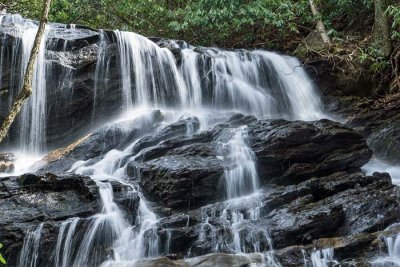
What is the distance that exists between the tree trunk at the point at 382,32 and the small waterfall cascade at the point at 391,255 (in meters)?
7.56

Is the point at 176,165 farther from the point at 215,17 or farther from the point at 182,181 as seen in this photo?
the point at 215,17

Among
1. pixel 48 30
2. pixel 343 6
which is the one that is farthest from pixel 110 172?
pixel 343 6

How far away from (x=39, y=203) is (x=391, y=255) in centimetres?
546

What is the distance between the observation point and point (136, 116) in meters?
11.9

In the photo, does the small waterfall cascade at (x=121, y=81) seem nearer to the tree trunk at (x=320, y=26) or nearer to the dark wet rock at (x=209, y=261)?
the tree trunk at (x=320, y=26)

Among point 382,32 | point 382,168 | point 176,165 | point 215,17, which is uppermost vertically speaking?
point 215,17

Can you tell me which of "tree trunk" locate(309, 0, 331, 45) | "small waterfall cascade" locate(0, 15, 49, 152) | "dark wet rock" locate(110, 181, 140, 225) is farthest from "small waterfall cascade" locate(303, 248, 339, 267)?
"tree trunk" locate(309, 0, 331, 45)

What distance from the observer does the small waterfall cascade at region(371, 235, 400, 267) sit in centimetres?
613

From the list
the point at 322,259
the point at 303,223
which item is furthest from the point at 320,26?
the point at 322,259

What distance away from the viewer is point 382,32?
12836 mm

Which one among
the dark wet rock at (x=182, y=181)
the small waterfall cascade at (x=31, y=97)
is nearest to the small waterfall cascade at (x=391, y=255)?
the dark wet rock at (x=182, y=181)

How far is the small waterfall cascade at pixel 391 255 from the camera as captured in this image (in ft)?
20.1

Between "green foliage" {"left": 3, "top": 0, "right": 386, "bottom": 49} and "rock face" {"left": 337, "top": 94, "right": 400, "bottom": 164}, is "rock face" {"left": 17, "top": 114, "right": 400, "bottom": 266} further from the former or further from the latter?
"green foliage" {"left": 3, "top": 0, "right": 386, "bottom": 49}

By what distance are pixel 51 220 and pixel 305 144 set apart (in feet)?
16.2
